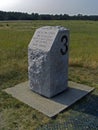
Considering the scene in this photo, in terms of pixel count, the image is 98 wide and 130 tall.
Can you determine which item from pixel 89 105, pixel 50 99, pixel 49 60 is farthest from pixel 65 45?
pixel 89 105

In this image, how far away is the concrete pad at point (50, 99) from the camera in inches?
183

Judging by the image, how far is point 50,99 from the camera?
5.11 metres

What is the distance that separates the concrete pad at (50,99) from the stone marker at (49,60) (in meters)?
0.17

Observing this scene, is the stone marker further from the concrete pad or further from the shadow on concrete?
the shadow on concrete

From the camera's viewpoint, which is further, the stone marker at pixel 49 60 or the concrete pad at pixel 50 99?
the stone marker at pixel 49 60

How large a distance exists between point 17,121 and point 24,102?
0.82 meters

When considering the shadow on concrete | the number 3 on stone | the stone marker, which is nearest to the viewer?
the shadow on concrete

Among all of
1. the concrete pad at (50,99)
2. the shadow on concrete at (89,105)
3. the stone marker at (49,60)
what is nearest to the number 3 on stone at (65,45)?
the stone marker at (49,60)

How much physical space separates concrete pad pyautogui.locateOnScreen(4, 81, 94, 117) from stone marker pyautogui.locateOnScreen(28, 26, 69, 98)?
166mm

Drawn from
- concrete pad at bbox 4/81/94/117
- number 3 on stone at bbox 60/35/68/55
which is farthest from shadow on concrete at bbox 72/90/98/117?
number 3 on stone at bbox 60/35/68/55

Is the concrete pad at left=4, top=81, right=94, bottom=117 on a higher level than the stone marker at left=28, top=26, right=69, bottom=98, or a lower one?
lower

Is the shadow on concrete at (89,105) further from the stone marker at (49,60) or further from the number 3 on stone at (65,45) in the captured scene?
the number 3 on stone at (65,45)

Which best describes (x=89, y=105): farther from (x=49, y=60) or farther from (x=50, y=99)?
(x=49, y=60)

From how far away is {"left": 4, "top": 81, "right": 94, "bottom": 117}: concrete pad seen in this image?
15.2ft
